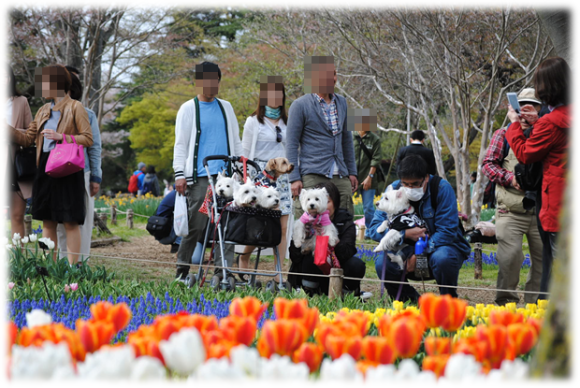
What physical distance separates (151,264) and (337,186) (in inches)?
120

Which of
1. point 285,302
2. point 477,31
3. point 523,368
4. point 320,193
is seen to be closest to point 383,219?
point 320,193

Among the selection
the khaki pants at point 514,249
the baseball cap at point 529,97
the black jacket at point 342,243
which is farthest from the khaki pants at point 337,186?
the baseball cap at point 529,97

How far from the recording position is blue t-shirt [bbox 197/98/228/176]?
555cm

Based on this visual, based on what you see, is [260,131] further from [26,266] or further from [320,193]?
[26,266]

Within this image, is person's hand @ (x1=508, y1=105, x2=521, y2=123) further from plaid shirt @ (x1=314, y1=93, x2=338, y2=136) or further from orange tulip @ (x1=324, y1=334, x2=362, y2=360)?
orange tulip @ (x1=324, y1=334, x2=362, y2=360)

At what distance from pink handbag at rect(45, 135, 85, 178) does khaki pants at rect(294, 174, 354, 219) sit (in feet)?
6.45

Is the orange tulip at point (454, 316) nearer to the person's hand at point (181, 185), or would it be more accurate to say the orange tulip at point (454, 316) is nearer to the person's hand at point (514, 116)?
the person's hand at point (514, 116)

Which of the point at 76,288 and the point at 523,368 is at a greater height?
the point at 523,368

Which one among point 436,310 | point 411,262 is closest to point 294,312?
point 436,310

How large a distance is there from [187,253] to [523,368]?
15.2ft

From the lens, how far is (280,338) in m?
1.37

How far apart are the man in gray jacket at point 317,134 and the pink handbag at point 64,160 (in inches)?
72.4

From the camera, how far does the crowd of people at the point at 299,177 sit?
465 cm

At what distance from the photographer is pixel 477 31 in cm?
970
